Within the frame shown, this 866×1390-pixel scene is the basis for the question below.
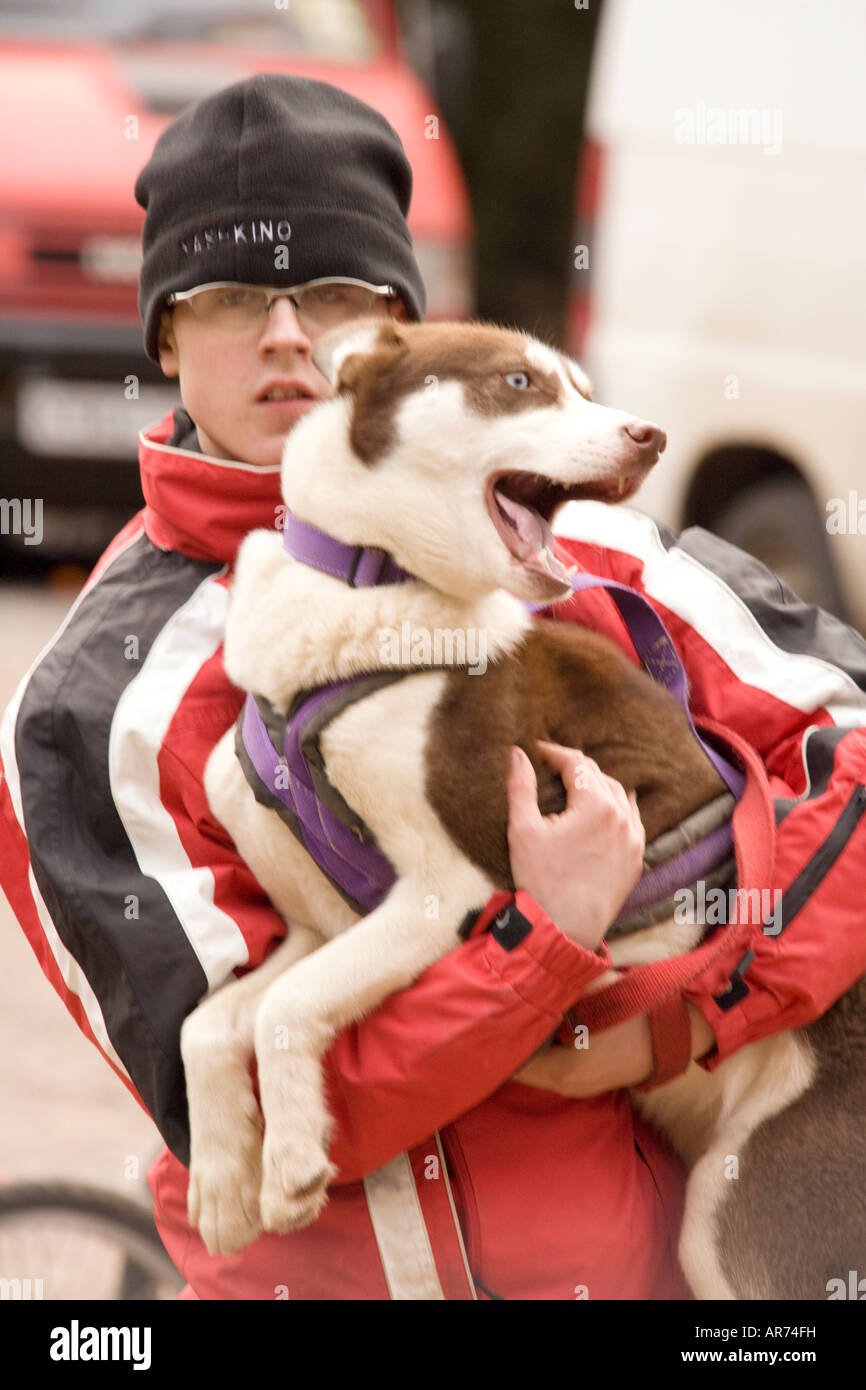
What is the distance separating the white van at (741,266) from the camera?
4.75 metres

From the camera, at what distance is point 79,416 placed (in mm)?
6695

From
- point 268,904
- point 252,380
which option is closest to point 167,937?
point 268,904

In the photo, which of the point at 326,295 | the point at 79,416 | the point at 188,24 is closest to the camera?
the point at 326,295

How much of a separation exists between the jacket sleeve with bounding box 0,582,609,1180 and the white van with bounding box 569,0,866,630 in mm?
2883

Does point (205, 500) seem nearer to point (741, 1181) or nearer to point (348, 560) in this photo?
point (348, 560)

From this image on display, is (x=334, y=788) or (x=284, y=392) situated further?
(x=284, y=392)

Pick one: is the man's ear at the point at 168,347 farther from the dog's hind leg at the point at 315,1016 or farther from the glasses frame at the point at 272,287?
the dog's hind leg at the point at 315,1016

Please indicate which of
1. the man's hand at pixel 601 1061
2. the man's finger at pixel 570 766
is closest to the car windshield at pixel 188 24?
the man's finger at pixel 570 766

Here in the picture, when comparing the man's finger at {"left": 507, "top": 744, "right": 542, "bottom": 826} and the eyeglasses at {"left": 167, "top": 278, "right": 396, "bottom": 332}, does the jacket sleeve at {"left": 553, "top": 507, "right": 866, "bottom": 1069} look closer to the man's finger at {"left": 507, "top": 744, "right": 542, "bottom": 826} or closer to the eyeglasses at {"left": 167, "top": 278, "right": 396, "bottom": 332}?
the man's finger at {"left": 507, "top": 744, "right": 542, "bottom": 826}

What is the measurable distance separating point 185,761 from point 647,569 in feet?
2.47

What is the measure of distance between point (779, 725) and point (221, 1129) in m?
0.97

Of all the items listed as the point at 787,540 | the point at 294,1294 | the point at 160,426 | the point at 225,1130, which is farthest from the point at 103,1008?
the point at 787,540

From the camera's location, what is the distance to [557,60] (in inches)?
530

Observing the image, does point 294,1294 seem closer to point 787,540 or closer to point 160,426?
point 160,426
